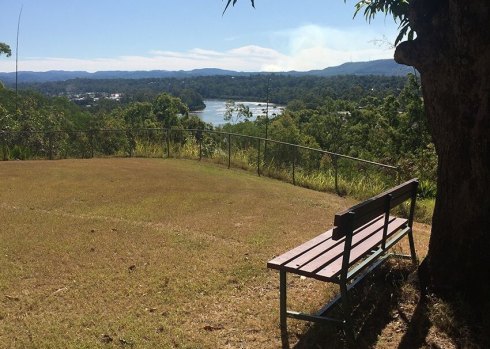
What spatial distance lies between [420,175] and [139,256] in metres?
9.26

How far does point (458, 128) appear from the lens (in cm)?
351

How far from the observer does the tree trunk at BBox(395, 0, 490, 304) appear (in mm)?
3324

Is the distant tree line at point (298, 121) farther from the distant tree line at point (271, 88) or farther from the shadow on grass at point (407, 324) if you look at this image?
the shadow on grass at point (407, 324)

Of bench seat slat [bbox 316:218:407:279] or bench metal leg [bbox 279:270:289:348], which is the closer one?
bench seat slat [bbox 316:218:407:279]

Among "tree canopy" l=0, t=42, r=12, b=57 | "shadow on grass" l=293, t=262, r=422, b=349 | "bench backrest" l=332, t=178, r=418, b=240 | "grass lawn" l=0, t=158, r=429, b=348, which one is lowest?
"grass lawn" l=0, t=158, r=429, b=348

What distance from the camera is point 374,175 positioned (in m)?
10.9

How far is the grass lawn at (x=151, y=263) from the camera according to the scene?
3.96 meters

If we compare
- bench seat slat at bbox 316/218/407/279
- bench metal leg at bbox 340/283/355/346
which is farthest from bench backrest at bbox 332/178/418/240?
bench metal leg at bbox 340/283/355/346

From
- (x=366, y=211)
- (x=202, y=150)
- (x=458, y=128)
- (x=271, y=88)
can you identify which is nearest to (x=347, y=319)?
(x=366, y=211)

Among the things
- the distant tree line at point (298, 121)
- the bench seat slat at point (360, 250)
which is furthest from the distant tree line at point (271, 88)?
the bench seat slat at point (360, 250)

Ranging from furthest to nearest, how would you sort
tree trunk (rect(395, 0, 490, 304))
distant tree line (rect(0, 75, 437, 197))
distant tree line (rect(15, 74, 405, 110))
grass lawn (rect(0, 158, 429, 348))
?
distant tree line (rect(15, 74, 405, 110)), distant tree line (rect(0, 75, 437, 197)), grass lawn (rect(0, 158, 429, 348)), tree trunk (rect(395, 0, 490, 304))

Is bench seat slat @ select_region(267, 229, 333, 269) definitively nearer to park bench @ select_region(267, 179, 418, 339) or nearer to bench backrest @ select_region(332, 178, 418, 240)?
park bench @ select_region(267, 179, 418, 339)

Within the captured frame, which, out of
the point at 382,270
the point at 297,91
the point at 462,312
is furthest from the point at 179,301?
the point at 297,91

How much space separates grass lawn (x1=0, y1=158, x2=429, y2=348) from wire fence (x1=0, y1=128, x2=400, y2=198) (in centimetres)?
176
